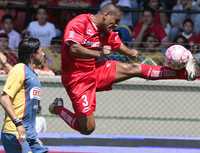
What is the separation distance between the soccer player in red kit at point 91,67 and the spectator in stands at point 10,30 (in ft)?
11.6

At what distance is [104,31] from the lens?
29.1ft

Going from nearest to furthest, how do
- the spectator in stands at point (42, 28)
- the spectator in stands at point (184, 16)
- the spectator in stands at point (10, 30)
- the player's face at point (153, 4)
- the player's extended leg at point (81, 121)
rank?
the player's extended leg at point (81, 121) → the spectator in stands at point (10, 30) → the spectator in stands at point (42, 28) → the spectator in stands at point (184, 16) → the player's face at point (153, 4)

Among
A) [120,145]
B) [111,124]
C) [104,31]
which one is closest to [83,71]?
[104,31]

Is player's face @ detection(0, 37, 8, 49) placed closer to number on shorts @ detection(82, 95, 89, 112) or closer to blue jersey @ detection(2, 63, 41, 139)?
number on shorts @ detection(82, 95, 89, 112)

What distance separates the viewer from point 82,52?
8.35m

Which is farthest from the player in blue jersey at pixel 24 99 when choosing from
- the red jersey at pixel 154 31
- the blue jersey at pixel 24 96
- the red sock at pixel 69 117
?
the red jersey at pixel 154 31

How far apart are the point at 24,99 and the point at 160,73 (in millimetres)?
2779

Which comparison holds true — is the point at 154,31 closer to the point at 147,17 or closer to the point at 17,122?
the point at 147,17

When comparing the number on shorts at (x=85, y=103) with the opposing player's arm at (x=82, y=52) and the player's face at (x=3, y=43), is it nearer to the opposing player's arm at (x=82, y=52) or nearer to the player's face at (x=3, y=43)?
the opposing player's arm at (x=82, y=52)

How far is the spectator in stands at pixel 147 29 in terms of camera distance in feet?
41.1

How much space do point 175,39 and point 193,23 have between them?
62cm

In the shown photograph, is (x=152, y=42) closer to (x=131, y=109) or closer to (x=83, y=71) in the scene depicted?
(x=131, y=109)

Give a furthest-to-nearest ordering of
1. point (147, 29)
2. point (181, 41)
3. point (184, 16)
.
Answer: point (184, 16)
point (147, 29)
point (181, 41)

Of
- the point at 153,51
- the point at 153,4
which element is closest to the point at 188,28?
the point at 153,4
